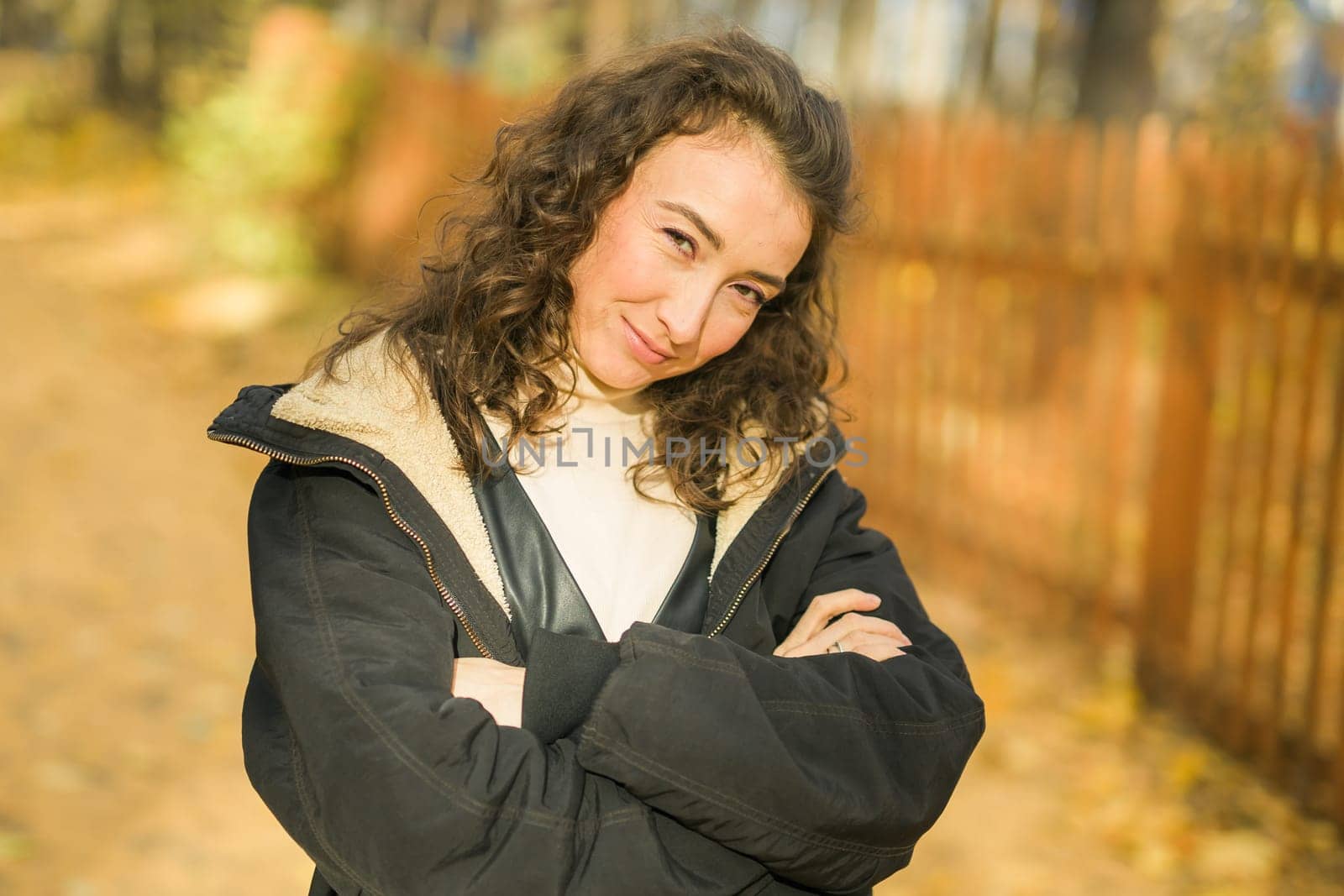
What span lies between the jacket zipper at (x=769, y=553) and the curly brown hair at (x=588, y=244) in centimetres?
8

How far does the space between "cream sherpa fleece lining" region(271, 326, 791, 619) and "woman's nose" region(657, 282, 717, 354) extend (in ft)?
1.18

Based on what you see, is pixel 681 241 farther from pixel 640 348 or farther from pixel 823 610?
pixel 823 610

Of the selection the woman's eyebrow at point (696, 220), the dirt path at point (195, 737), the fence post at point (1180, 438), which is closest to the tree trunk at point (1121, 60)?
the fence post at point (1180, 438)

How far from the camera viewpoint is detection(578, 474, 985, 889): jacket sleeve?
1.58 m

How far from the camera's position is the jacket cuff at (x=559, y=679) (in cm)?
164

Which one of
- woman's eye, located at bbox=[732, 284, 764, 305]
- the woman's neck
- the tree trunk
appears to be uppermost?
the tree trunk

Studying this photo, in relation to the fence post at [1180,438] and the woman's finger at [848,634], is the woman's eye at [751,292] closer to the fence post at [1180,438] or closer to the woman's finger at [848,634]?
the woman's finger at [848,634]

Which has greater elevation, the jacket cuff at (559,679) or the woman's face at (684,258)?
the woman's face at (684,258)

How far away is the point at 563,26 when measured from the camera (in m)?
16.7

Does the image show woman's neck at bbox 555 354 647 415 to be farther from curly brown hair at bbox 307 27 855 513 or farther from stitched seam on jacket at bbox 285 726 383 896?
stitched seam on jacket at bbox 285 726 383 896

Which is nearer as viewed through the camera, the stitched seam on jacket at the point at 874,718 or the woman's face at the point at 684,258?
the stitched seam on jacket at the point at 874,718

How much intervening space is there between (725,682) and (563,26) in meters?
16.3

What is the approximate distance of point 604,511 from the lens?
6.29ft

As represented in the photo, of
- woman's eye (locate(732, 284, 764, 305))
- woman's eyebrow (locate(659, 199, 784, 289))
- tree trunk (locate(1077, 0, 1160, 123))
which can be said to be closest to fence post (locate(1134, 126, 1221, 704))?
woman's eye (locate(732, 284, 764, 305))
